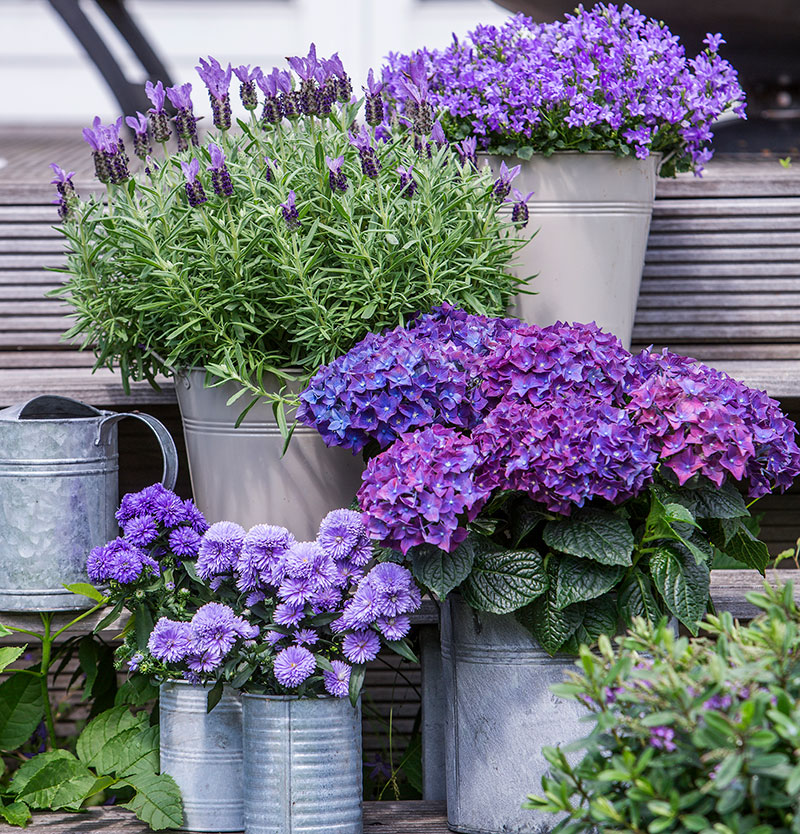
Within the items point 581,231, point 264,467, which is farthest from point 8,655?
point 581,231

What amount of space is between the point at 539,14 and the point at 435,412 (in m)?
2.04

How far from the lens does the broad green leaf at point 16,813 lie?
1.45m

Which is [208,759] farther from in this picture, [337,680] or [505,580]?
[505,580]

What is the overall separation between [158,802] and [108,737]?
0.20 metres

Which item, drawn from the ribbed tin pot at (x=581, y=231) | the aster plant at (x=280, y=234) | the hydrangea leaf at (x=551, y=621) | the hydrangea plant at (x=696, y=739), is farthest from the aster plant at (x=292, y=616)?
the ribbed tin pot at (x=581, y=231)

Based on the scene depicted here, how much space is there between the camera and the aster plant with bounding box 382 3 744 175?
168 centimetres

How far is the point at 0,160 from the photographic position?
268 centimetres

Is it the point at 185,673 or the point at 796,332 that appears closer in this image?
the point at 185,673

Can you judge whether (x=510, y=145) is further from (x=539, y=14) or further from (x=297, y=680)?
(x=539, y=14)

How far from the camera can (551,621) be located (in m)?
1.29

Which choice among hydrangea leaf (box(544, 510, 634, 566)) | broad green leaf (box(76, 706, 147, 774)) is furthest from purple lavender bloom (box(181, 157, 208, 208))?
broad green leaf (box(76, 706, 147, 774))

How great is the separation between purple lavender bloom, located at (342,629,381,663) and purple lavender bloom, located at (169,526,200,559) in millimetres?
279

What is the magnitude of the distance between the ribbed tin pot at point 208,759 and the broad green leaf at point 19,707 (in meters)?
0.35

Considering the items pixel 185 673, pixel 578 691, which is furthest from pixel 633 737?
pixel 185 673
